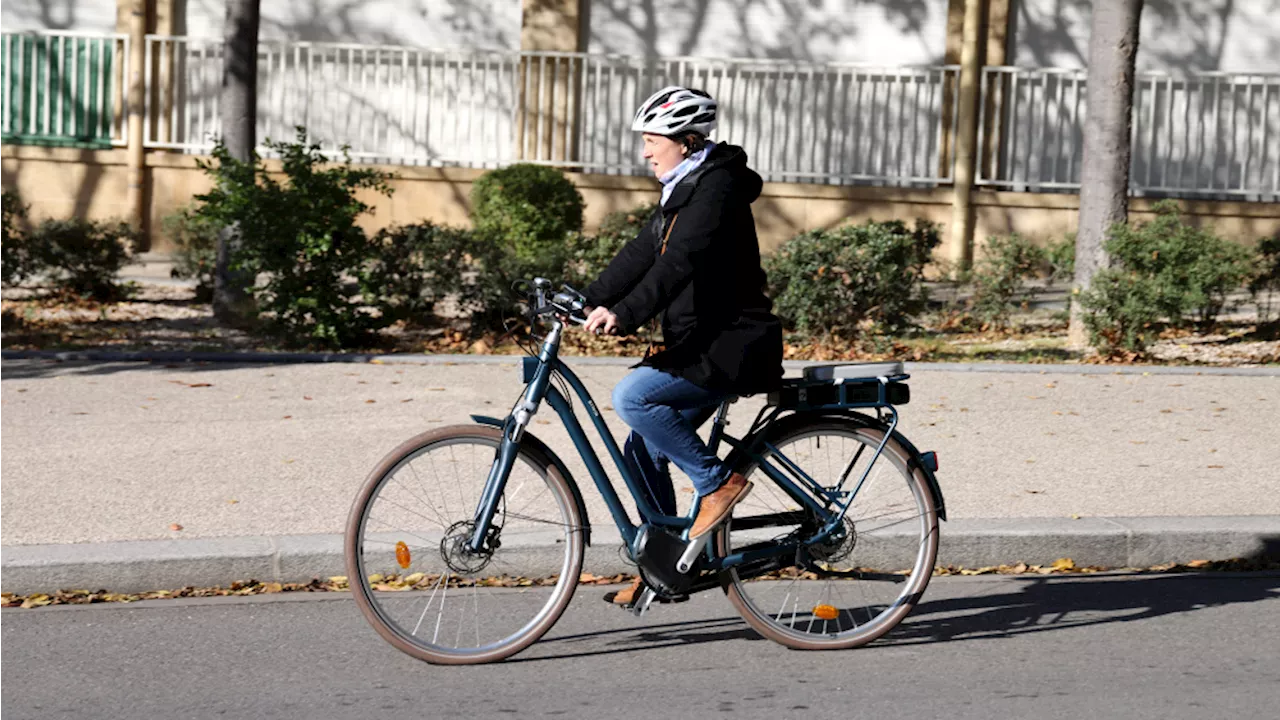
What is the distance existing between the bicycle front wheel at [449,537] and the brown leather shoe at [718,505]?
381 millimetres

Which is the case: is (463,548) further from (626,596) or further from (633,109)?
(633,109)

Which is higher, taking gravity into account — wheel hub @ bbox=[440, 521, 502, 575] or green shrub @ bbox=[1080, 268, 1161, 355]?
green shrub @ bbox=[1080, 268, 1161, 355]

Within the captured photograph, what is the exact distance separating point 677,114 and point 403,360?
19.2 feet

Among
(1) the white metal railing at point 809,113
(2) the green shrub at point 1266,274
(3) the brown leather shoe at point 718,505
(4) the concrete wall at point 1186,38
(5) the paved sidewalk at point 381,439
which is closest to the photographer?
(3) the brown leather shoe at point 718,505

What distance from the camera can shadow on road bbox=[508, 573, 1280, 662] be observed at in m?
5.79

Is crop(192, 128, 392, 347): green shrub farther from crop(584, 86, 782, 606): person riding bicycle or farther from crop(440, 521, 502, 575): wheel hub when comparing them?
crop(584, 86, 782, 606): person riding bicycle

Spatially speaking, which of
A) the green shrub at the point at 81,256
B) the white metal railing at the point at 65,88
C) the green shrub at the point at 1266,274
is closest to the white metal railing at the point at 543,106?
the white metal railing at the point at 65,88

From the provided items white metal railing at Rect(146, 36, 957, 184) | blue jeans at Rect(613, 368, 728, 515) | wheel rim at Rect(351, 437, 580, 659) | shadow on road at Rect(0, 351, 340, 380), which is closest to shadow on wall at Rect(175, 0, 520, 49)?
white metal railing at Rect(146, 36, 957, 184)

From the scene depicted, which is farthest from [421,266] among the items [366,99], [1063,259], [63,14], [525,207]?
[63,14]

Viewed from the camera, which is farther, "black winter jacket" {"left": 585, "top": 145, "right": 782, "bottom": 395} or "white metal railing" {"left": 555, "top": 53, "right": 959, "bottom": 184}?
"white metal railing" {"left": 555, "top": 53, "right": 959, "bottom": 184}

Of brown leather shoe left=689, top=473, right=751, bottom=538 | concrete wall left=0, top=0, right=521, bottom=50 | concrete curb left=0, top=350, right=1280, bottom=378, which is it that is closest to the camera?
brown leather shoe left=689, top=473, right=751, bottom=538

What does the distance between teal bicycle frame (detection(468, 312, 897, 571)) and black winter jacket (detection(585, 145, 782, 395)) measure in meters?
0.22

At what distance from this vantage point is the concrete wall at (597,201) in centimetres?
1770

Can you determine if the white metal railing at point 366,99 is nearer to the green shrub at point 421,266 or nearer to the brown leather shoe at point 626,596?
the green shrub at point 421,266
